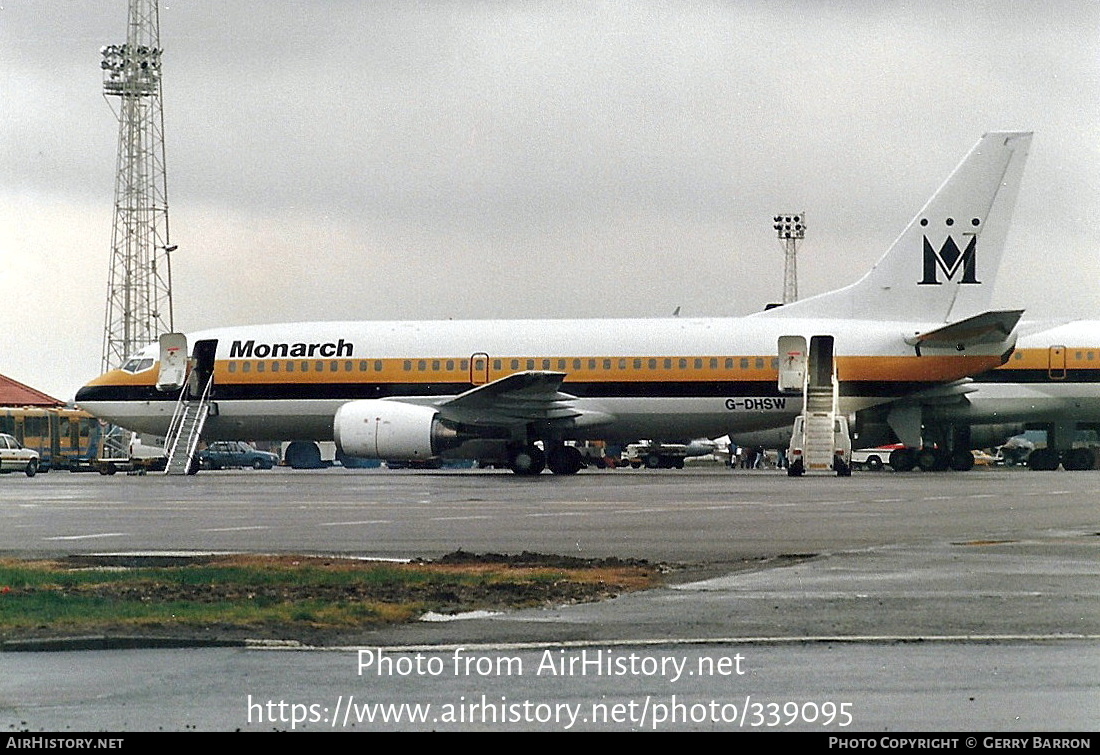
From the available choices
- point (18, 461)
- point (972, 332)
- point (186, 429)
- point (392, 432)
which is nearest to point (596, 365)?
point (392, 432)

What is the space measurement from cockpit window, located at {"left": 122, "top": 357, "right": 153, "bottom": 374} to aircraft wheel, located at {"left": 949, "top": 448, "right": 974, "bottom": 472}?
2569 centimetres

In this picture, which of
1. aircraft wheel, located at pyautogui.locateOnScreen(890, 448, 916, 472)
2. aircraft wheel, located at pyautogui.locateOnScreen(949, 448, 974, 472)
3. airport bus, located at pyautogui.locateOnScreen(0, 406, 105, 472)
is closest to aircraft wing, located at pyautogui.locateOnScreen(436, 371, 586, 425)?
aircraft wheel, located at pyautogui.locateOnScreen(890, 448, 916, 472)

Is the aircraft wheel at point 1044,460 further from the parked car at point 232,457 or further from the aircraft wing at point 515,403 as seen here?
the parked car at point 232,457

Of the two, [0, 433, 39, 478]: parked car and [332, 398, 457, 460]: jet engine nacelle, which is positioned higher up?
[332, 398, 457, 460]: jet engine nacelle

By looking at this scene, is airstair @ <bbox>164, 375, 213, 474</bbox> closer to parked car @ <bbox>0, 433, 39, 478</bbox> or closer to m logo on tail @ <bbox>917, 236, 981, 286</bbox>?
parked car @ <bbox>0, 433, 39, 478</bbox>

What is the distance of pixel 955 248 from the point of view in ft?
146

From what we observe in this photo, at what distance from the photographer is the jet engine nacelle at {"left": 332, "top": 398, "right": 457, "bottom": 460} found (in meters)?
40.1

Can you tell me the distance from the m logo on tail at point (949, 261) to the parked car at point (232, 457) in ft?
131

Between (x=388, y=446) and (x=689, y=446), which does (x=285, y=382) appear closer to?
(x=388, y=446)

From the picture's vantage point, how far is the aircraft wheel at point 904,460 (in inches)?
2089

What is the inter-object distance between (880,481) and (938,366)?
6.64 metres

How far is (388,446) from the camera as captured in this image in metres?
40.1

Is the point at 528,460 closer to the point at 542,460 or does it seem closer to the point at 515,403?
the point at 542,460

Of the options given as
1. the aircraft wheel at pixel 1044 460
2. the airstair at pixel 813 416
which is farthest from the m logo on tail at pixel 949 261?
the aircraft wheel at pixel 1044 460
